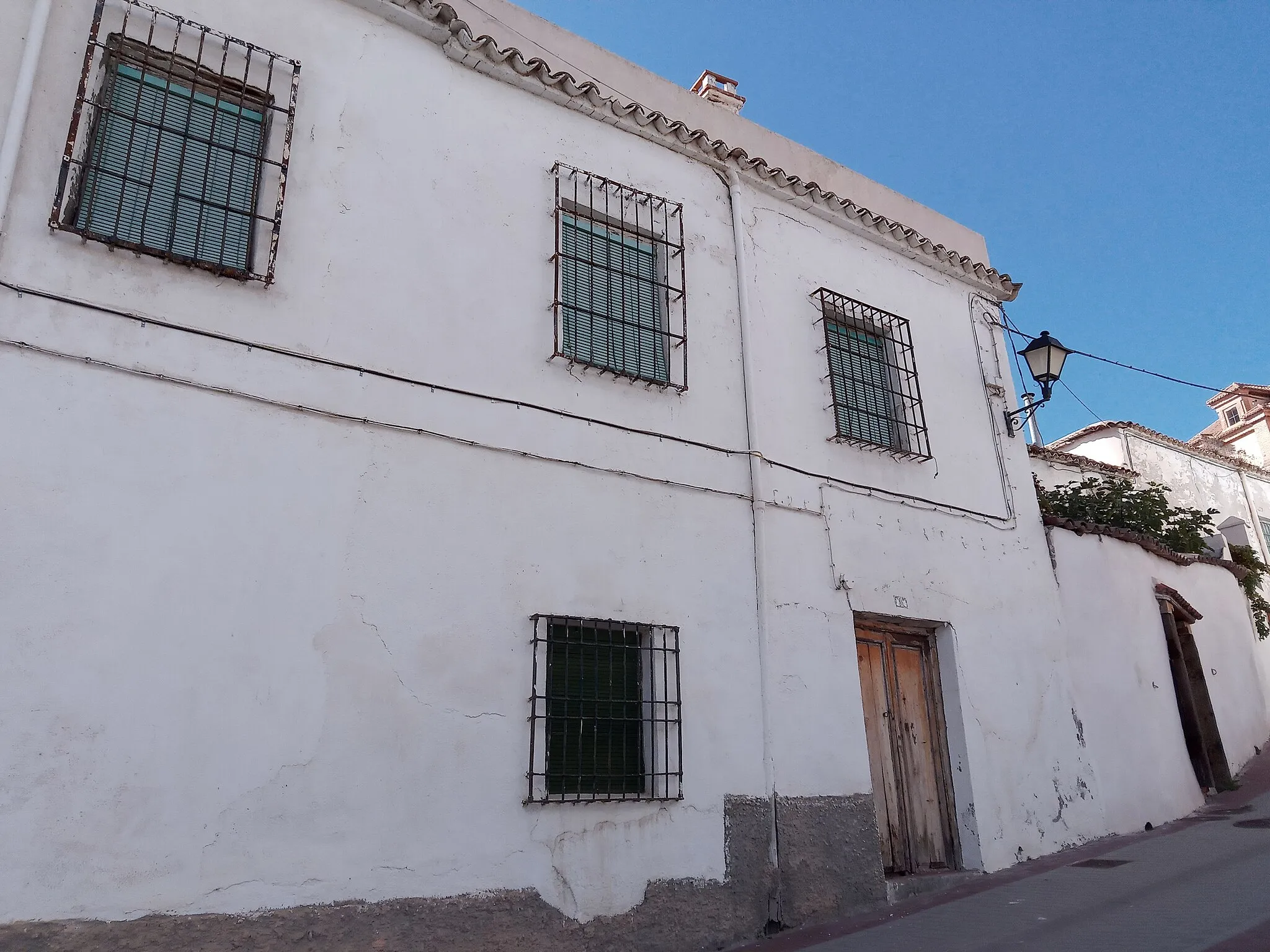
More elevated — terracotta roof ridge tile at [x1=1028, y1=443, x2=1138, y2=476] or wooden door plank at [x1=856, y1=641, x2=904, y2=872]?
terracotta roof ridge tile at [x1=1028, y1=443, x2=1138, y2=476]

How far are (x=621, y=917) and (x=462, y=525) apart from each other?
2081 mm

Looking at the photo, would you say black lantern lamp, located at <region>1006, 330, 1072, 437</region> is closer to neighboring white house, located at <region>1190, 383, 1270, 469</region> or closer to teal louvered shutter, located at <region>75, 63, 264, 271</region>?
teal louvered shutter, located at <region>75, 63, 264, 271</region>

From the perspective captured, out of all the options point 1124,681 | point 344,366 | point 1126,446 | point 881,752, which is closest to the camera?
point 344,366

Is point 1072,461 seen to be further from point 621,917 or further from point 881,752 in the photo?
point 621,917

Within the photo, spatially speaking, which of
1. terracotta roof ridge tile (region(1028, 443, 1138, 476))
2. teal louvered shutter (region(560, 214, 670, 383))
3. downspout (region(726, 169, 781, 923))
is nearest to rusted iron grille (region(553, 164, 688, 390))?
teal louvered shutter (region(560, 214, 670, 383))

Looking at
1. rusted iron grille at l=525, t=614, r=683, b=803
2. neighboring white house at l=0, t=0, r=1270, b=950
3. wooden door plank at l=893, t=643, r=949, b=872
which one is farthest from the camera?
wooden door plank at l=893, t=643, r=949, b=872

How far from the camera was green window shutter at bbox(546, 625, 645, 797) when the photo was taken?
4824 mm

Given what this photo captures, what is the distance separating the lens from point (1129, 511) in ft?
33.5

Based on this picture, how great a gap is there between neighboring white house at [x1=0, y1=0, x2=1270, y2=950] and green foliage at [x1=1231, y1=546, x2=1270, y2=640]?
5705 millimetres

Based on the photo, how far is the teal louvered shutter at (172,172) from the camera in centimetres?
446

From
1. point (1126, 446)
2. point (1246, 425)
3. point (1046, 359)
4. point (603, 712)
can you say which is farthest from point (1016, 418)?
point (1246, 425)

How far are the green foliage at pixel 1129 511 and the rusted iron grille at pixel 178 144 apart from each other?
25.0 feet

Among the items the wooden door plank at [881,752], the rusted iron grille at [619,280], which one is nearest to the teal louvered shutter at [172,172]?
the rusted iron grille at [619,280]

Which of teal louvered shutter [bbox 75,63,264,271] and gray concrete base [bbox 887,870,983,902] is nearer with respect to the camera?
teal louvered shutter [bbox 75,63,264,271]
